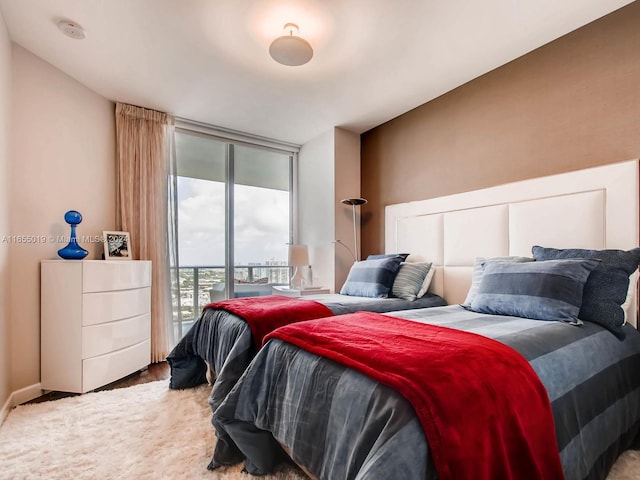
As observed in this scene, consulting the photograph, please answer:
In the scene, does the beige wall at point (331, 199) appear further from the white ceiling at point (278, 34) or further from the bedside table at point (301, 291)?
the white ceiling at point (278, 34)

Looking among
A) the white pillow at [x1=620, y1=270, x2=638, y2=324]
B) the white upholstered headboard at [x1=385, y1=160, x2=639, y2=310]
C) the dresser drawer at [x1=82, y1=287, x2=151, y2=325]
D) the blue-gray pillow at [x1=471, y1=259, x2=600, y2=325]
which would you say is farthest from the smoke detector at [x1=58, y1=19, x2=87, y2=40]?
the white pillow at [x1=620, y1=270, x2=638, y2=324]

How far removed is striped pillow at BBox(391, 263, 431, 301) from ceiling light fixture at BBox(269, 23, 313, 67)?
1.82m

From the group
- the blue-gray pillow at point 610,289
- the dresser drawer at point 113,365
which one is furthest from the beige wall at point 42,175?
the blue-gray pillow at point 610,289

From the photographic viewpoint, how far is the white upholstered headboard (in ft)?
6.38

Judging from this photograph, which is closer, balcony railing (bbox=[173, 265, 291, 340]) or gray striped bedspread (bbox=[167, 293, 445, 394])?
gray striped bedspread (bbox=[167, 293, 445, 394])

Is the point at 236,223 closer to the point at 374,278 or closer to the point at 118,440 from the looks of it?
the point at 374,278

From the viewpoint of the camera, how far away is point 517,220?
7.83ft

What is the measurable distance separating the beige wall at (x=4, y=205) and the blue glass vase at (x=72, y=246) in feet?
1.13

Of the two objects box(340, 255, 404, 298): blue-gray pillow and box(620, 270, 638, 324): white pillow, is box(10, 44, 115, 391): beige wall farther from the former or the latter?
box(620, 270, 638, 324): white pillow

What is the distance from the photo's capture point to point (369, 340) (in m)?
1.25

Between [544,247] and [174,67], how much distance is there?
3.02 metres

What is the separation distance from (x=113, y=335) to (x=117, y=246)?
0.84m

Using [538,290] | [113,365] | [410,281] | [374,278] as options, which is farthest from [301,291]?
[538,290]

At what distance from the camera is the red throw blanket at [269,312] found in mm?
1914
